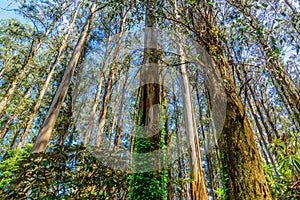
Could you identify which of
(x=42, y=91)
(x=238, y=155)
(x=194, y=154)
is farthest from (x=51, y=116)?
(x=42, y=91)

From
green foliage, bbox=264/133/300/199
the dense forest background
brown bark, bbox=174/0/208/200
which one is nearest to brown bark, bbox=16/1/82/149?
the dense forest background

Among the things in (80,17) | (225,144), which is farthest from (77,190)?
(80,17)

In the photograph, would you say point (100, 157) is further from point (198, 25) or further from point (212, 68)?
point (198, 25)

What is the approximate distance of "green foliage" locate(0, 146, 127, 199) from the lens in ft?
8.75

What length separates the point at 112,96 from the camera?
1316 centimetres

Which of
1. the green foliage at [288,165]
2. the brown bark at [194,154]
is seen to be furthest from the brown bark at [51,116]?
the green foliage at [288,165]

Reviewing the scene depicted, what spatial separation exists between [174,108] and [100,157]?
9.32 meters

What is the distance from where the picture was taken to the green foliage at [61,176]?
2.67m

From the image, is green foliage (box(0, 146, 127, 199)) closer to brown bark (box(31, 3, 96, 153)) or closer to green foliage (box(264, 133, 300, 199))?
brown bark (box(31, 3, 96, 153))

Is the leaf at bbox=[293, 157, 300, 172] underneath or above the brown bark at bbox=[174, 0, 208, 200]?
underneath

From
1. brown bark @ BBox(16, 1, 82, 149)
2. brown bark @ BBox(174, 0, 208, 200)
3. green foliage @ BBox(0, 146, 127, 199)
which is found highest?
brown bark @ BBox(16, 1, 82, 149)

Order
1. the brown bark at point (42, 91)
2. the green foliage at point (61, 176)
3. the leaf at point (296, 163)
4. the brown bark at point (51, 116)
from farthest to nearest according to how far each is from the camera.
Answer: the brown bark at point (42, 91) → the brown bark at point (51, 116) → the green foliage at point (61, 176) → the leaf at point (296, 163)

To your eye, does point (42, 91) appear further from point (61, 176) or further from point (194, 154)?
point (61, 176)

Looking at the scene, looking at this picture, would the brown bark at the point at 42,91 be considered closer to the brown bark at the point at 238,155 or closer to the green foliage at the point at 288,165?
the brown bark at the point at 238,155
